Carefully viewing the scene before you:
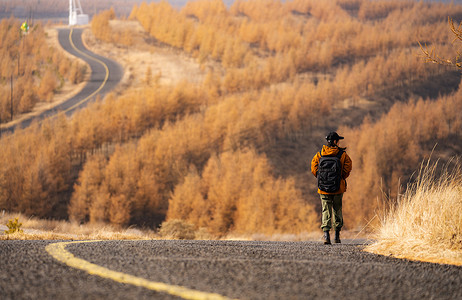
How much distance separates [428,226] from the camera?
654 cm

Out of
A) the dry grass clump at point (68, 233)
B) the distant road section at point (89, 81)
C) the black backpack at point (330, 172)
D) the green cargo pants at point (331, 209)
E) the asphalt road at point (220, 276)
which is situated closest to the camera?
the asphalt road at point (220, 276)

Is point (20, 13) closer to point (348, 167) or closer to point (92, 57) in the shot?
point (92, 57)

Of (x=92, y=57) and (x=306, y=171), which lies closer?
(x=306, y=171)

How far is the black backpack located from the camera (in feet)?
28.0

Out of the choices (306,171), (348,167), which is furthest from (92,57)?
(348,167)

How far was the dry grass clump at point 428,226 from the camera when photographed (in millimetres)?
6098

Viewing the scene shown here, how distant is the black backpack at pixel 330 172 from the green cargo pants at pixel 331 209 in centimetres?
27

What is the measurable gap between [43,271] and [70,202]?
57462 mm

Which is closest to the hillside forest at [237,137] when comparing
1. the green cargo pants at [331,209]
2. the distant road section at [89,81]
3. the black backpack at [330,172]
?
the distant road section at [89,81]

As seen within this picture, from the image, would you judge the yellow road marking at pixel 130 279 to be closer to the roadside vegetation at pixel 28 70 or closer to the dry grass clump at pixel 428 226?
the dry grass clump at pixel 428 226

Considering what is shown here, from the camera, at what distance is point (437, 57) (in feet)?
24.2

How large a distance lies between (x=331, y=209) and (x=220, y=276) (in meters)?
5.21

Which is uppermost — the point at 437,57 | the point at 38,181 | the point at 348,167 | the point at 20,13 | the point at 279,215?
the point at 20,13

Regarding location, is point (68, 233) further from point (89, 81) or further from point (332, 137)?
point (89, 81)
